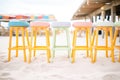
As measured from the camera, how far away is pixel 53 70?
9.00ft

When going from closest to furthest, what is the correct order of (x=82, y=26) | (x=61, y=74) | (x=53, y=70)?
(x=61, y=74), (x=53, y=70), (x=82, y=26)

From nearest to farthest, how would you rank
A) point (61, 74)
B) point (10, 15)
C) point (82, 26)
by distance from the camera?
point (61, 74), point (82, 26), point (10, 15)

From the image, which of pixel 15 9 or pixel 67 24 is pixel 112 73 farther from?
pixel 15 9

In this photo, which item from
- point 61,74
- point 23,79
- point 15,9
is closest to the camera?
point 23,79

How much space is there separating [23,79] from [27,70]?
473 millimetres

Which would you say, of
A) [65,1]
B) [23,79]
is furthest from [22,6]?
[23,79]

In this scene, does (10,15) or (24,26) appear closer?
(24,26)

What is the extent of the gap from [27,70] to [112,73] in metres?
1.19

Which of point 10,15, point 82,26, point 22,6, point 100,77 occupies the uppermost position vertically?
point 22,6

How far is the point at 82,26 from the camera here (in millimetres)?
3314

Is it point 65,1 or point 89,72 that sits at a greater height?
point 65,1

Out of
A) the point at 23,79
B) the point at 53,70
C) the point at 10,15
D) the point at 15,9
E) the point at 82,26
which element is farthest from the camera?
the point at 15,9

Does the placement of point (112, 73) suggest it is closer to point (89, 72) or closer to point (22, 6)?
point (89, 72)

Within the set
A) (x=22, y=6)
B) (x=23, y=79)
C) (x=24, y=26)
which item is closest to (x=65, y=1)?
(x=22, y=6)
